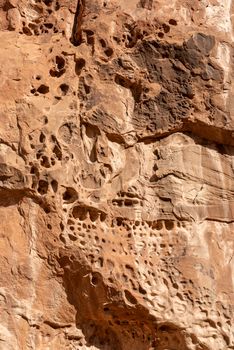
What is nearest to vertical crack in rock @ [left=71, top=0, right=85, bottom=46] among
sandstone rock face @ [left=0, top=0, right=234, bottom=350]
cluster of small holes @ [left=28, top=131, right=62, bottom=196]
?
sandstone rock face @ [left=0, top=0, right=234, bottom=350]

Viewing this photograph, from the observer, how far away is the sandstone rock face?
12.3 ft

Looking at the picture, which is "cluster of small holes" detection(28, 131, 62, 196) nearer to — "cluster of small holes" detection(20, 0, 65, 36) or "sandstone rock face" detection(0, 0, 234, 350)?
"sandstone rock face" detection(0, 0, 234, 350)

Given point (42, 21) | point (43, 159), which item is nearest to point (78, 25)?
point (42, 21)

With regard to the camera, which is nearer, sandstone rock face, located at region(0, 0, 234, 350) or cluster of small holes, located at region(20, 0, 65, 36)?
sandstone rock face, located at region(0, 0, 234, 350)

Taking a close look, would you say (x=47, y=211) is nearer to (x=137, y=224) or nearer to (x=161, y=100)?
(x=137, y=224)

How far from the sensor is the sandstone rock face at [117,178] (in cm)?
374

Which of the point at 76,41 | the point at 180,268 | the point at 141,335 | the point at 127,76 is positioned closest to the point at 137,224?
the point at 180,268

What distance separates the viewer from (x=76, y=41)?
4.20m

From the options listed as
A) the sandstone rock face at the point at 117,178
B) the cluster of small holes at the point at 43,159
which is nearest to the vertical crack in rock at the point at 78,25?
the sandstone rock face at the point at 117,178

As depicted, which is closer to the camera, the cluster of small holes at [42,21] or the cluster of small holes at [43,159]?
the cluster of small holes at [43,159]

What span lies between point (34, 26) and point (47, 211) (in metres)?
1.32

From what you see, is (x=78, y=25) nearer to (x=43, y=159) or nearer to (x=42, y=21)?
(x=42, y=21)

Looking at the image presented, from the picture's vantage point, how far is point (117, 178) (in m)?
3.93

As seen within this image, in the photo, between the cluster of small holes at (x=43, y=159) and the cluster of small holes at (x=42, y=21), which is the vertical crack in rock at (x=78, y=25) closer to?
the cluster of small holes at (x=42, y=21)
